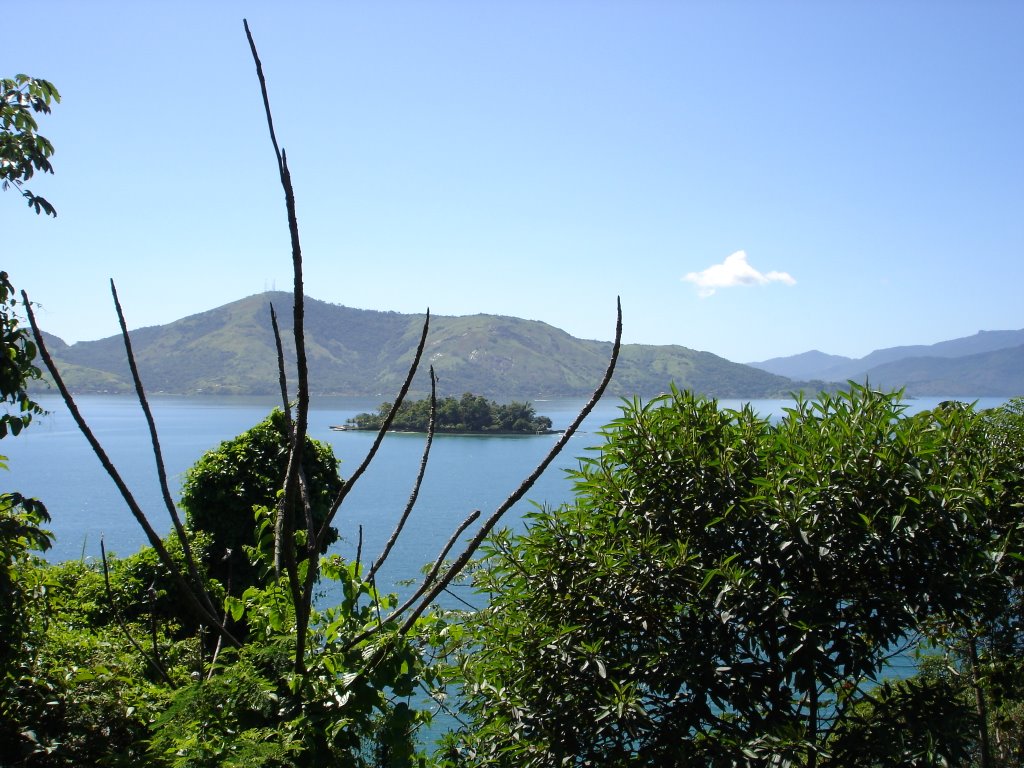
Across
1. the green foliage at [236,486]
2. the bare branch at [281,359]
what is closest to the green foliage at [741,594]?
the bare branch at [281,359]

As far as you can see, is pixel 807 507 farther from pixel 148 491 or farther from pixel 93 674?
pixel 148 491

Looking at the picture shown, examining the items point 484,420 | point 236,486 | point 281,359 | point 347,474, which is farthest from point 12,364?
point 484,420

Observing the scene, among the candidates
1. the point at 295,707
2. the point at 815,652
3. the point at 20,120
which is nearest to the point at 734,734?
the point at 815,652

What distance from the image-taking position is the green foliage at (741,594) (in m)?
3.81

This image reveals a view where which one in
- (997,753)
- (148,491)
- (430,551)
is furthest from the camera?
(148,491)

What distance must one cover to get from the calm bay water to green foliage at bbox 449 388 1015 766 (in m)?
1.01

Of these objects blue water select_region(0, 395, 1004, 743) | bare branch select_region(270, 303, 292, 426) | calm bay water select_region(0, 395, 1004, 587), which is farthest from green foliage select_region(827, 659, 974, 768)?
bare branch select_region(270, 303, 292, 426)

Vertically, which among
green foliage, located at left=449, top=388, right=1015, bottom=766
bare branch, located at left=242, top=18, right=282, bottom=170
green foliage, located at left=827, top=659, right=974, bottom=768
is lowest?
green foliage, located at left=827, top=659, right=974, bottom=768

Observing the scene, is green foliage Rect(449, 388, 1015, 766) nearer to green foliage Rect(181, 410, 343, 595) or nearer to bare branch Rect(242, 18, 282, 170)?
bare branch Rect(242, 18, 282, 170)

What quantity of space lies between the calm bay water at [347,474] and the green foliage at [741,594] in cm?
101

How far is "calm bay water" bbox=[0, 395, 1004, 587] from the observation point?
33.4 meters

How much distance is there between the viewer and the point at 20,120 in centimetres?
362

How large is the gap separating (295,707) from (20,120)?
3120 mm

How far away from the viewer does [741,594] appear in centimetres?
386
